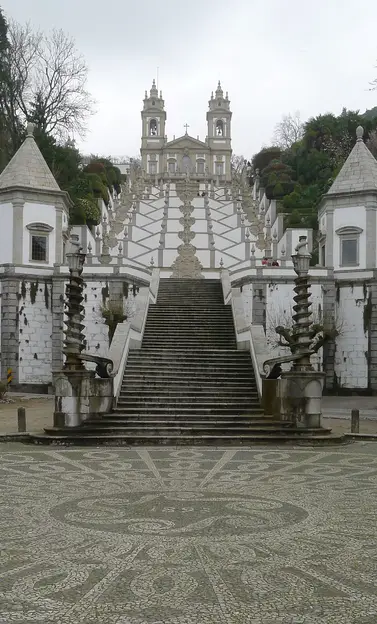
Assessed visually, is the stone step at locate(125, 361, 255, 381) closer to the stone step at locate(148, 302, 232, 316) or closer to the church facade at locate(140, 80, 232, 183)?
the stone step at locate(148, 302, 232, 316)

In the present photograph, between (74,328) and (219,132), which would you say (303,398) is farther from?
(219,132)

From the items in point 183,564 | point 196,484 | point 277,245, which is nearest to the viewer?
point 183,564

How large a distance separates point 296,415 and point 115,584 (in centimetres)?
1061

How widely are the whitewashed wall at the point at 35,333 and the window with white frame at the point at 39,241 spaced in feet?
4.24

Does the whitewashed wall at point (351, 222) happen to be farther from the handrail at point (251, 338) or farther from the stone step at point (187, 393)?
the stone step at point (187, 393)

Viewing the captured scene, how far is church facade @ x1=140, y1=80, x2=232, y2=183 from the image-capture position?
10188 centimetres

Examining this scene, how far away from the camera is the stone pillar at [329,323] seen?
30103 millimetres

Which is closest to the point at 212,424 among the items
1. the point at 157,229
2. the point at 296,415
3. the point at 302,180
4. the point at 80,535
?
the point at 296,415

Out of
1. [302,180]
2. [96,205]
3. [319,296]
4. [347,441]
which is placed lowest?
[347,441]

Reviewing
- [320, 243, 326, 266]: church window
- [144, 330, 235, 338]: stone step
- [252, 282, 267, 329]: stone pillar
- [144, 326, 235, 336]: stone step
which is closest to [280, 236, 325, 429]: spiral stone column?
[144, 330, 235, 338]: stone step

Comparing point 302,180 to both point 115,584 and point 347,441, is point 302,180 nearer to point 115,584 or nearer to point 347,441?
point 347,441

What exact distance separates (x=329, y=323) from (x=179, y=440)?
1670 centimetres

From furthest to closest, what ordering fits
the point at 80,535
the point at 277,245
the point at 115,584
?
the point at 277,245
the point at 80,535
the point at 115,584

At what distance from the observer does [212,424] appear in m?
15.5
